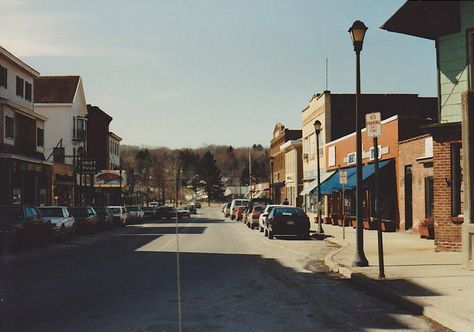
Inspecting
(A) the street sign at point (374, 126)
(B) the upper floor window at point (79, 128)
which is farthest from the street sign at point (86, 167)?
(A) the street sign at point (374, 126)

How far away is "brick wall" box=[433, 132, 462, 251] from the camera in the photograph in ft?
54.8

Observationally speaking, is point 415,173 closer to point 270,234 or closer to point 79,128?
point 270,234

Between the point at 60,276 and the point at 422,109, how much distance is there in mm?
43787

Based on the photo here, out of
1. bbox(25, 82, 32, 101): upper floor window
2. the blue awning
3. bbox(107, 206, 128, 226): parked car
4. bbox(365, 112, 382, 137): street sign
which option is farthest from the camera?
bbox(25, 82, 32, 101): upper floor window

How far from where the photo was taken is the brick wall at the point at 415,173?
2530 centimetres

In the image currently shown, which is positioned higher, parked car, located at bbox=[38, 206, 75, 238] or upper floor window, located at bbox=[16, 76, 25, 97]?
upper floor window, located at bbox=[16, 76, 25, 97]

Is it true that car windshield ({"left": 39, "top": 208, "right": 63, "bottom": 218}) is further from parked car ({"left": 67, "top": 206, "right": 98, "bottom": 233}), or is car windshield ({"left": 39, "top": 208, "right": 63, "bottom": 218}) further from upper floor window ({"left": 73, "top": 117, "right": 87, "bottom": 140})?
upper floor window ({"left": 73, "top": 117, "right": 87, "bottom": 140})

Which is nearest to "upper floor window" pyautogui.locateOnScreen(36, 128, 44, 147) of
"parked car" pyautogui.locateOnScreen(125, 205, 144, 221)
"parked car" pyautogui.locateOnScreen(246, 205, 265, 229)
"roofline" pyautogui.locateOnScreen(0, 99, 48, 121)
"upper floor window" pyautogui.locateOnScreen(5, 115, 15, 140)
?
"roofline" pyautogui.locateOnScreen(0, 99, 48, 121)

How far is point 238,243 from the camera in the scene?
24.2 metres

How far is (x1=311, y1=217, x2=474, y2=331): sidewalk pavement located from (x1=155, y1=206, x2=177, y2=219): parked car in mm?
40752

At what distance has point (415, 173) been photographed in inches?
1038

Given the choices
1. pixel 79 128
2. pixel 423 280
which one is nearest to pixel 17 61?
pixel 79 128

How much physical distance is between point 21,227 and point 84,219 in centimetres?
1109

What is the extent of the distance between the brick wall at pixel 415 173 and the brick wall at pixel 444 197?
7230mm
